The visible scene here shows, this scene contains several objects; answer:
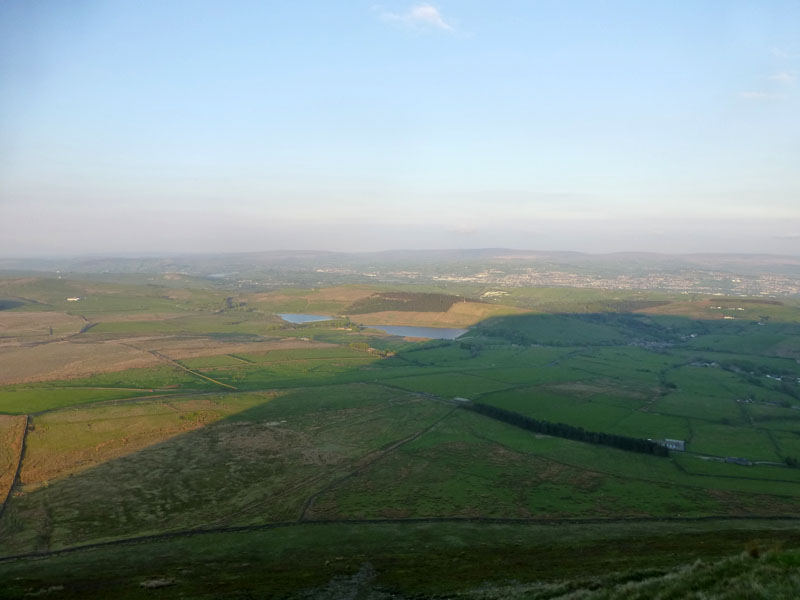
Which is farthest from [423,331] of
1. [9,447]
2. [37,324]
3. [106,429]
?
[9,447]

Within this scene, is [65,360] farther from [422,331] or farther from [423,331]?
[423,331]

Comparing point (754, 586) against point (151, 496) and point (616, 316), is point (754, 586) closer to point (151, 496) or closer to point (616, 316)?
point (151, 496)

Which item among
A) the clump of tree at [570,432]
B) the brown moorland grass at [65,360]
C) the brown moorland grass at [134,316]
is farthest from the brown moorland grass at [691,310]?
the brown moorland grass at [134,316]

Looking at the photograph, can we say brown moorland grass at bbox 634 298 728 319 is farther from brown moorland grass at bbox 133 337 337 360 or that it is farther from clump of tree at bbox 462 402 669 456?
clump of tree at bbox 462 402 669 456

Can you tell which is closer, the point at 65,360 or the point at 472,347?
the point at 65,360

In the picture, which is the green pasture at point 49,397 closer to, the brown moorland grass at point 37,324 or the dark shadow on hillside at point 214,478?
the dark shadow on hillside at point 214,478

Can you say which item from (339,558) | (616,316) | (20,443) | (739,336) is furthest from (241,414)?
(616,316)
